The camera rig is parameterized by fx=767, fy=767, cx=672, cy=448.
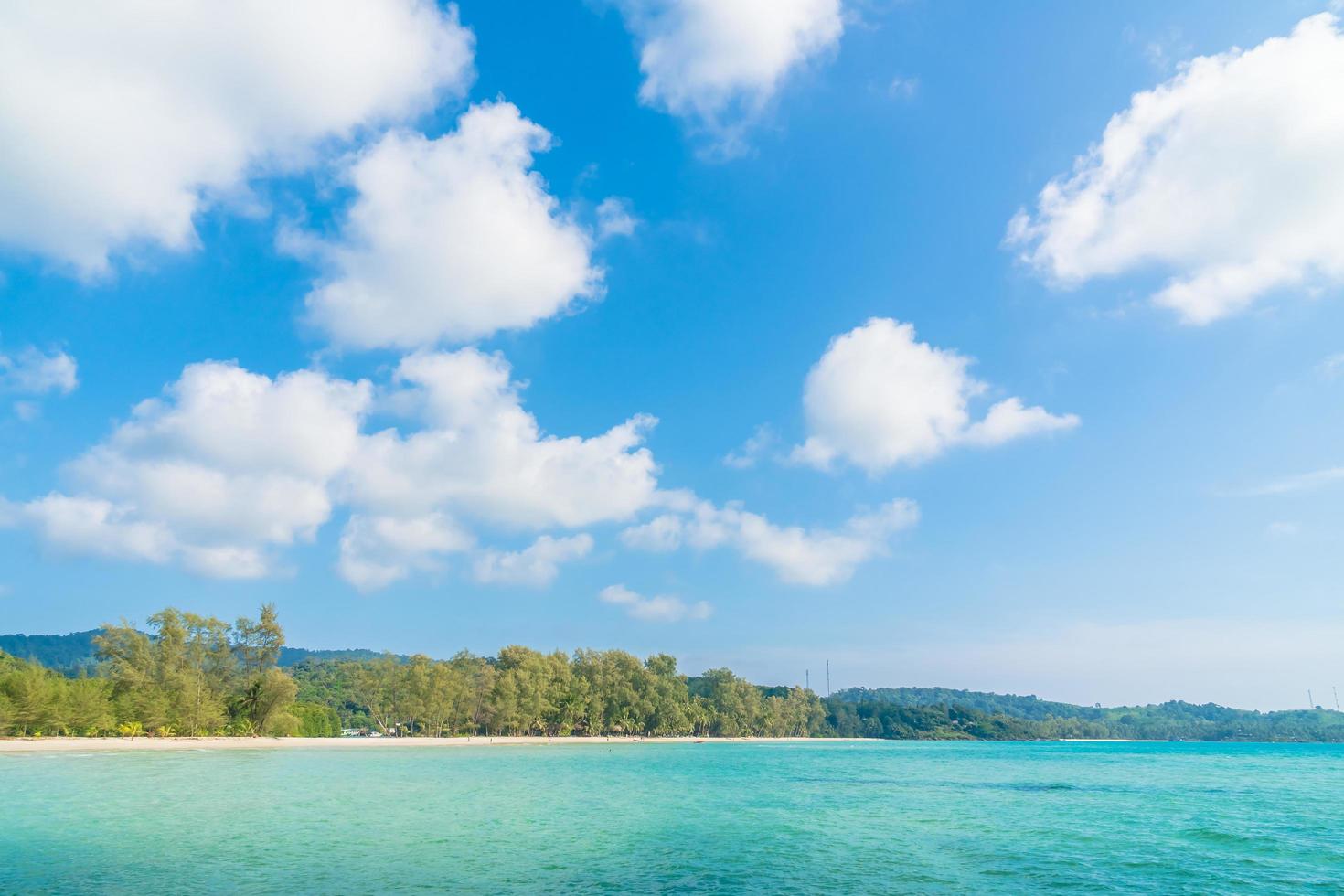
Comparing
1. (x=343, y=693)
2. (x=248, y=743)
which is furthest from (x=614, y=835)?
(x=343, y=693)

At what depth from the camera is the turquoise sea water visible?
20875 mm

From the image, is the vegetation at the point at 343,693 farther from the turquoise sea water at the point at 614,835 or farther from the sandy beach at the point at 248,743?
the turquoise sea water at the point at 614,835

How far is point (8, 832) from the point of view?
993 inches

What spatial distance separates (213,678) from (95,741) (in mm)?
17818

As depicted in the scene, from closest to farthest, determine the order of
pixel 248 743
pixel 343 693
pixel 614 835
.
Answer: pixel 614 835 < pixel 248 743 < pixel 343 693

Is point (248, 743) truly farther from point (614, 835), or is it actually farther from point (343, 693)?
point (343, 693)

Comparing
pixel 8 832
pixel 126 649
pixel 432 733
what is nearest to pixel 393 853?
pixel 8 832

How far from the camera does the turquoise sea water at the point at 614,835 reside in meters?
20.9

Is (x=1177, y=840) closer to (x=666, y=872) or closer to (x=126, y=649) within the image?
(x=666, y=872)

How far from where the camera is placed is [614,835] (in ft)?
95.3

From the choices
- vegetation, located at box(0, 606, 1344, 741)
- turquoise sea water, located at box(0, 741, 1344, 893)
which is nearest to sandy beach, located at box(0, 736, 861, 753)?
vegetation, located at box(0, 606, 1344, 741)

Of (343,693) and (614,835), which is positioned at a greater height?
(614,835)

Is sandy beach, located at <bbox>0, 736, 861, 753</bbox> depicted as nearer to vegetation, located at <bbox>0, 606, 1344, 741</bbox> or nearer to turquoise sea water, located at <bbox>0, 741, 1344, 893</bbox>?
vegetation, located at <bbox>0, 606, 1344, 741</bbox>

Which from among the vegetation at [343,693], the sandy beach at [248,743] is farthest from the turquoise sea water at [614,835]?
the vegetation at [343,693]
